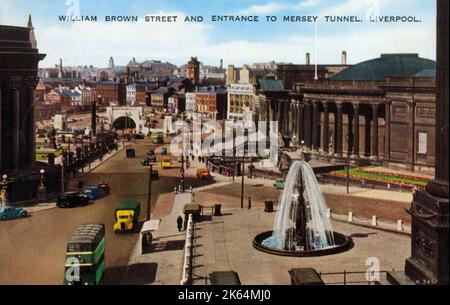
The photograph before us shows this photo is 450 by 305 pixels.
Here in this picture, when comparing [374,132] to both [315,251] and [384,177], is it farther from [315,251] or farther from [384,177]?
[315,251]

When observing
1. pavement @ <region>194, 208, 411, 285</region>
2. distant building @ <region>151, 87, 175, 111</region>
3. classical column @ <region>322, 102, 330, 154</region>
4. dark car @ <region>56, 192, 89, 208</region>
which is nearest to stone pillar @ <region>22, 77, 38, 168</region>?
dark car @ <region>56, 192, 89, 208</region>

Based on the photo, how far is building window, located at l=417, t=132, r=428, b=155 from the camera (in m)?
54.5

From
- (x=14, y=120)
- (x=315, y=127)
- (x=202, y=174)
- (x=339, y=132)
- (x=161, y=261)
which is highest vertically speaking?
(x=14, y=120)

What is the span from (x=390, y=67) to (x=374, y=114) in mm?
10127

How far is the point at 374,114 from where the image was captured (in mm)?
61219

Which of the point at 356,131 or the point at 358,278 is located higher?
the point at 356,131

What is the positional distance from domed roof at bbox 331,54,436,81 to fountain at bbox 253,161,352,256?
132ft

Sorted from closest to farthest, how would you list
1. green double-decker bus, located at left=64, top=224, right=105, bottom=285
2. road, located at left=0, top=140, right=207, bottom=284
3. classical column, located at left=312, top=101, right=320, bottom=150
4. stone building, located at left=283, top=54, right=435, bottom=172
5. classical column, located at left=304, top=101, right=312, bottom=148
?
1. green double-decker bus, located at left=64, top=224, right=105, bottom=285
2. road, located at left=0, top=140, right=207, bottom=284
3. stone building, located at left=283, top=54, right=435, bottom=172
4. classical column, located at left=312, top=101, right=320, bottom=150
5. classical column, located at left=304, top=101, right=312, bottom=148

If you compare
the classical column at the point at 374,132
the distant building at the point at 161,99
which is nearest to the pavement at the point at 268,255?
the classical column at the point at 374,132

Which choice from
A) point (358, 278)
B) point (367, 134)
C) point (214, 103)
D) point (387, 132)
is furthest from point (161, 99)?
point (358, 278)

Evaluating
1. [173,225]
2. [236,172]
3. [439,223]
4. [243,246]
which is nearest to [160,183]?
[236,172]

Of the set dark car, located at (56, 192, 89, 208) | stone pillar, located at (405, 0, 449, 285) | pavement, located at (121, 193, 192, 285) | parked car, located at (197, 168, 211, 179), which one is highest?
stone pillar, located at (405, 0, 449, 285)

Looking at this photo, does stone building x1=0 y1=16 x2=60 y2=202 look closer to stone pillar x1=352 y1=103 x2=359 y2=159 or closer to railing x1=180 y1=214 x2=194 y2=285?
railing x1=180 y1=214 x2=194 y2=285

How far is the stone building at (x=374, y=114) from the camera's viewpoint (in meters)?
54.9
